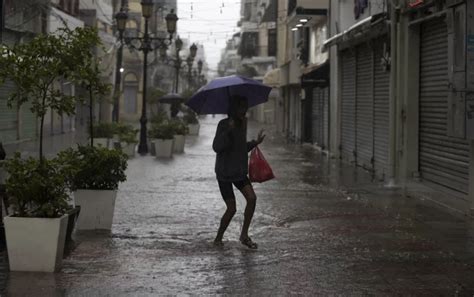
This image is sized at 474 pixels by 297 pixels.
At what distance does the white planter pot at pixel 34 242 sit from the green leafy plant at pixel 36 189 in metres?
0.11

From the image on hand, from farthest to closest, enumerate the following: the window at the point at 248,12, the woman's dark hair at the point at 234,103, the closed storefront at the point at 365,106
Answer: the window at the point at 248,12 → the closed storefront at the point at 365,106 → the woman's dark hair at the point at 234,103

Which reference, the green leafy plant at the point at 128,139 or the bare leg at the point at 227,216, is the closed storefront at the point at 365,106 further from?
the bare leg at the point at 227,216

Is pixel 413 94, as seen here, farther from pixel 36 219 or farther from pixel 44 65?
pixel 36 219

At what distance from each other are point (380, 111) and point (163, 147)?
8.42 m

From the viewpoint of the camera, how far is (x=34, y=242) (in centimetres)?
727

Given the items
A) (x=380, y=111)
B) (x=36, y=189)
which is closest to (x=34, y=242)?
(x=36, y=189)

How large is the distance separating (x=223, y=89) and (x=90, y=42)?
2006 mm

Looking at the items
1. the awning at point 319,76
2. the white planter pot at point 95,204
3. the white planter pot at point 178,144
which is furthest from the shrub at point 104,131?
the white planter pot at point 95,204

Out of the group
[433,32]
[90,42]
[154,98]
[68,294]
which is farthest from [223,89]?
[154,98]

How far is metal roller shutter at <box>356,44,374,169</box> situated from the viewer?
1961cm

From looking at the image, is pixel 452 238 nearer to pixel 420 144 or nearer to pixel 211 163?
pixel 420 144

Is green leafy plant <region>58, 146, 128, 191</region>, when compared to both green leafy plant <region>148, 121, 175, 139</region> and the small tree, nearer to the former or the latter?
the small tree

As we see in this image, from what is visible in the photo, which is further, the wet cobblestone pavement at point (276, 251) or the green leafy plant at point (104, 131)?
the green leafy plant at point (104, 131)

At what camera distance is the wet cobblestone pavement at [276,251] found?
22.8 ft
